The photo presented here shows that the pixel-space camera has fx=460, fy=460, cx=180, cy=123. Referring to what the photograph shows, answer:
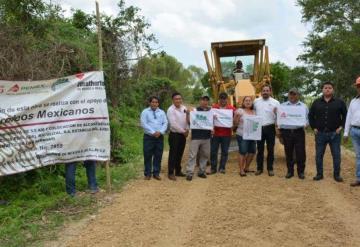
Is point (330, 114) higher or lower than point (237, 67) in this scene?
lower

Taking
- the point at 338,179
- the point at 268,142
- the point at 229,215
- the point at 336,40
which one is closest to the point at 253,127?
the point at 268,142

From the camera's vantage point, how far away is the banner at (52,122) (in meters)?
7.08

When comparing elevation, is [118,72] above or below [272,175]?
above

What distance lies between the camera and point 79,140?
774 cm

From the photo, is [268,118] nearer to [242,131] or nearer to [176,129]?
[242,131]

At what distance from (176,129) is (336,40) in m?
Answer: 14.3

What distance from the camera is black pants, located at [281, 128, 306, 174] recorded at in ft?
29.8

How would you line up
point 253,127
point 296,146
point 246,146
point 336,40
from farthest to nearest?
point 336,40 → point 246,146 → point 253,127 → point 296,146

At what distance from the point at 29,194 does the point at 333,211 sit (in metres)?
4.88

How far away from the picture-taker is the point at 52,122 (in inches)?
294

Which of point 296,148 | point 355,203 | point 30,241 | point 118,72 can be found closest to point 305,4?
point 118,72

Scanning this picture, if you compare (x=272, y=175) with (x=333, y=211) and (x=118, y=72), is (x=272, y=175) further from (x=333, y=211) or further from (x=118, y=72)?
(x=118, y=72)

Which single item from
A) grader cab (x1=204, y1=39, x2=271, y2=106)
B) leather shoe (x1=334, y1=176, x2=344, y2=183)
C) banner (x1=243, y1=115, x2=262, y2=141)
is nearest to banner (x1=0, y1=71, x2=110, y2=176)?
banner (x1=243, y1=115, x2=262, y2=141)

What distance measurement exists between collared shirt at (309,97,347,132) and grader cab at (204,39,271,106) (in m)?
3.40
